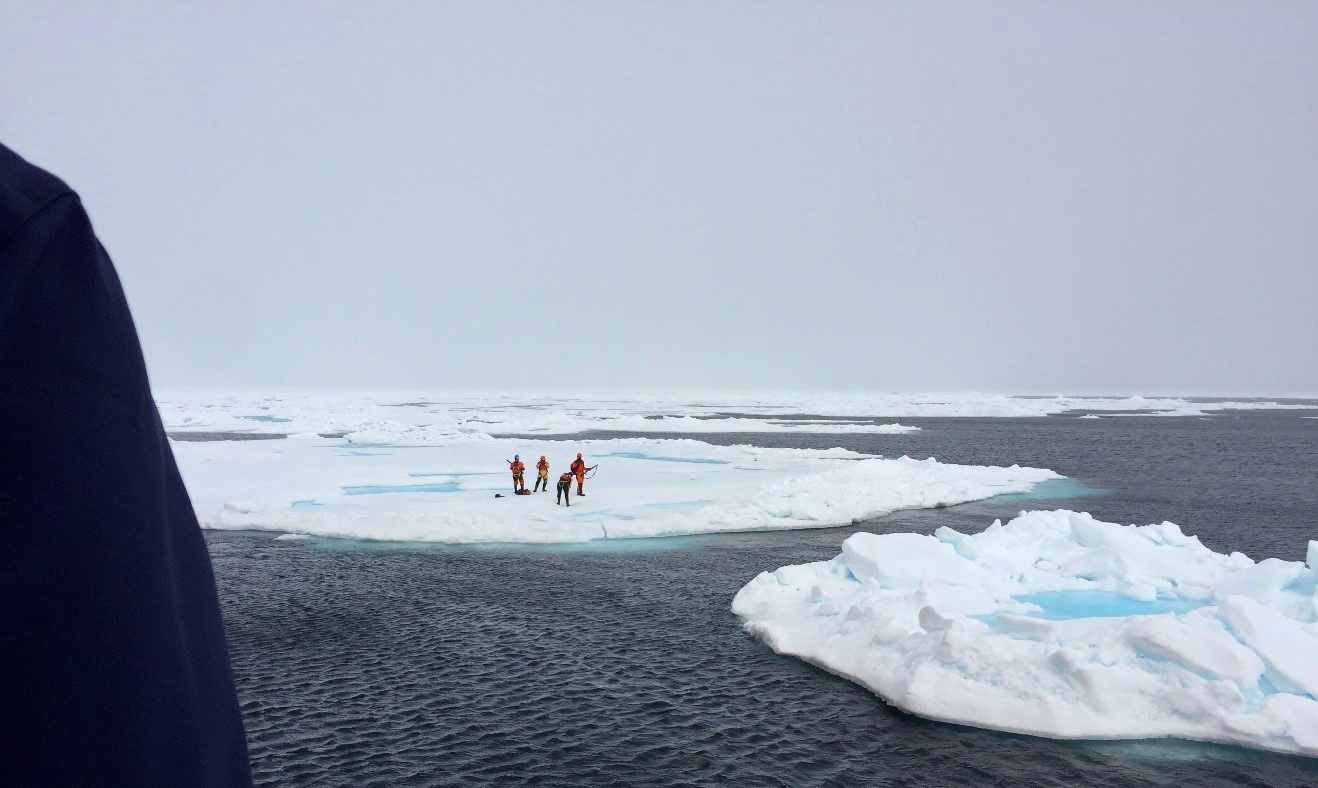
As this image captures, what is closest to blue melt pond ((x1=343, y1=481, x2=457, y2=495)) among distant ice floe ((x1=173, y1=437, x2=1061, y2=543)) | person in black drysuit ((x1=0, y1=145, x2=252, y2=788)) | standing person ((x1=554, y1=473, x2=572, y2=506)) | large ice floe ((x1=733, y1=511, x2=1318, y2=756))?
distant ice floe ((x1=173, y1=437, x2=1061, y2=543))

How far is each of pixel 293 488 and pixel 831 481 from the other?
17165 millimetres

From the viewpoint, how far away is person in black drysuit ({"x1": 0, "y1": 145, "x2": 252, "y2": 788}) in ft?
2.52

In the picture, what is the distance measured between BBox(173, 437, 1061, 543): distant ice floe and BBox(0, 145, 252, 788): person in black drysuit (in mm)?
19020

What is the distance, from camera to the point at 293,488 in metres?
26.1

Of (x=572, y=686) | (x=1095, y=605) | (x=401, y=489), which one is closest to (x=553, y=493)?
(x=401, y=489)

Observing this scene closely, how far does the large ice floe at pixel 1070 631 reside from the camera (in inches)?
368

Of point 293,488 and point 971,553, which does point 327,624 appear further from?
point 293,488

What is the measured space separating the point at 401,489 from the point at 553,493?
5178mm

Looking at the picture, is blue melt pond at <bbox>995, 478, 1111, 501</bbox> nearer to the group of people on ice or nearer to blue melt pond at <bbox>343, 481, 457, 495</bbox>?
the group of people on ice

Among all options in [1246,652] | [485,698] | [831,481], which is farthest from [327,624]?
[831,481]

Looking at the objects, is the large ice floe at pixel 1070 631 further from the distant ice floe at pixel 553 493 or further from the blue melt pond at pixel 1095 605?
the distant ice floe at pixel 553 493

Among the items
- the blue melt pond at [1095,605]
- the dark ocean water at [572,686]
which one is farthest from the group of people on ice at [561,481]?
the blue melt pond at [1095,605]

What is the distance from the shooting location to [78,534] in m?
0.80

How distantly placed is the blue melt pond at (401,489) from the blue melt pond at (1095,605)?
694 inches
